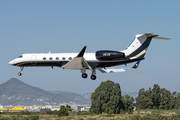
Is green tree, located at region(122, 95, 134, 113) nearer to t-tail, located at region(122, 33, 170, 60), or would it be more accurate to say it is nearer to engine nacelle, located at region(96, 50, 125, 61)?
t-tail, located at region(122, 33, 170, 60)

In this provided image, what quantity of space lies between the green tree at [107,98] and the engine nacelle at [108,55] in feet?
227

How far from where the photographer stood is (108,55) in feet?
118

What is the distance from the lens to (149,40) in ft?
121

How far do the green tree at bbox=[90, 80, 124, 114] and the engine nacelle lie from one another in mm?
69166

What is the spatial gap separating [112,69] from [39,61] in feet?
34.6

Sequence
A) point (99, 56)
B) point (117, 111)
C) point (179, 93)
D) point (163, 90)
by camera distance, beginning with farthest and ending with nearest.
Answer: point (179, 93) < point (163, 90) < point (117, 111) < point (99, 56)

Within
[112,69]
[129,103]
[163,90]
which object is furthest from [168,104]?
[112,69]

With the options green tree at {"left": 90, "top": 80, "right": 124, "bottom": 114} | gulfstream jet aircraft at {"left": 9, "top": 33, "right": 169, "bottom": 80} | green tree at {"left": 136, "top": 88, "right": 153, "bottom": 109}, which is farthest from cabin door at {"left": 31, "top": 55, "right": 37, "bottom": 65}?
green tree at {"left": 136, "top": 88, "right": 153, "bottom": 109}

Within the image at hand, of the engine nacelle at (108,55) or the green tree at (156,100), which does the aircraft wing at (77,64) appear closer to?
the engine nacelle at (108,55)

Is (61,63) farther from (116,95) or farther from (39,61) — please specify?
(116,95)

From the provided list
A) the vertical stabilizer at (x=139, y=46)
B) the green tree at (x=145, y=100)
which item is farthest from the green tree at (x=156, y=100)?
the vertical stabilizer at (x=139, y=46)

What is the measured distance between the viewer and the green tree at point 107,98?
105062mm

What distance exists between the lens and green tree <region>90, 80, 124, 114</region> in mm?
105062

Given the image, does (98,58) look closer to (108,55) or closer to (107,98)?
(108,55)
